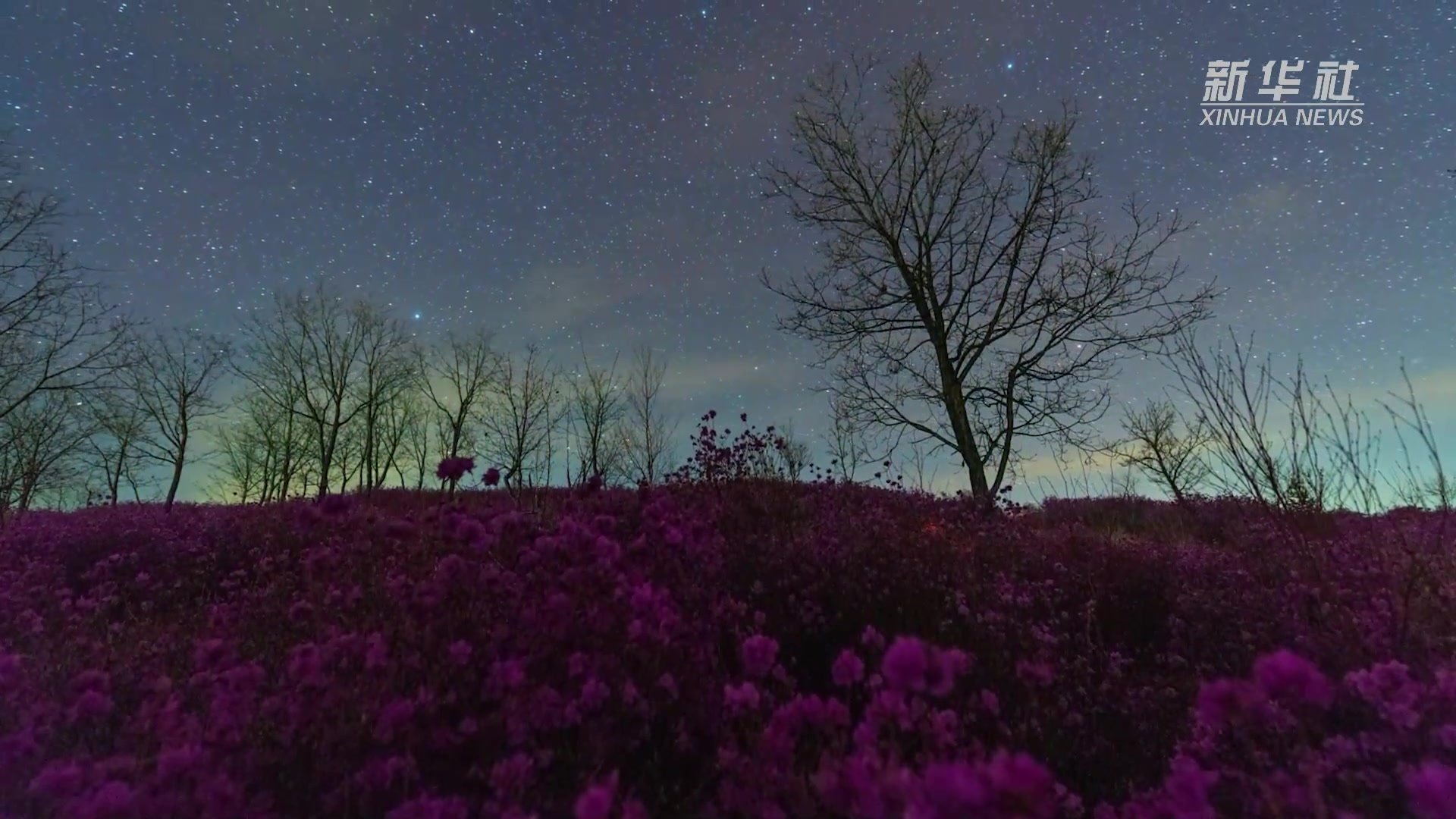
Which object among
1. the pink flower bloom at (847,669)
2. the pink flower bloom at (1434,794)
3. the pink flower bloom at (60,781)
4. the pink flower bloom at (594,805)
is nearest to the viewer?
the pink flower bloom at (594,805)

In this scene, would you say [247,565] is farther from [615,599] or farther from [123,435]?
[123,435]

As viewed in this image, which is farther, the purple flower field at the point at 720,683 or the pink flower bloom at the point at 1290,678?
the purple flower field at the point at 720,683

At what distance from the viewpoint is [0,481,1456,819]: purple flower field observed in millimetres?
1952

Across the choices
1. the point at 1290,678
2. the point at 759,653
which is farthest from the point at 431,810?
the point at 1290,678

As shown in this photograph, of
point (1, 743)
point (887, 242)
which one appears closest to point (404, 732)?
point (1, 743)

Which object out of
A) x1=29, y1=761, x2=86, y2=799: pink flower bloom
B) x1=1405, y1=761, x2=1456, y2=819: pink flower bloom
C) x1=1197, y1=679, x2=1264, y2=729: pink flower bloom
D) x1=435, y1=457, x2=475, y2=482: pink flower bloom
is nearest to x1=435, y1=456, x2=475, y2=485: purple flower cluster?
x1=435, y1=457, x2=475, y2=482: pink flower bloom

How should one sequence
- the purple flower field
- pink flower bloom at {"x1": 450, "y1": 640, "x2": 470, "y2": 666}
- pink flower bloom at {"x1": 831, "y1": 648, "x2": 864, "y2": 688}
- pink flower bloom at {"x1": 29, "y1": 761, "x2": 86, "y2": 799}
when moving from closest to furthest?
1. pink flower bloom at {"x1": 29, "y1": 761, "x2": 86, "y2": 799}
2. the purple flower field
3. pink flower bloom at {"x1": 831, "y1": 648, "x2": 864, "y2": 688}
4. pink flower bloom at {"x1": 450, "y1": 640, "x2": 470, "y2": 666}

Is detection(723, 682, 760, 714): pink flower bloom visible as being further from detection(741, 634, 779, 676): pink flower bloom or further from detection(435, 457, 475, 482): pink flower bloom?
detection(435, 457, 475, 482): pink flower bloom

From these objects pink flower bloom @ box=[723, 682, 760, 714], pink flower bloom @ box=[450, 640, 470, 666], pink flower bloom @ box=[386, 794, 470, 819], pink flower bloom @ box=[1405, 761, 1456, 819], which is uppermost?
pink flower bloom @ box=[1405, 761, 1456, 819]

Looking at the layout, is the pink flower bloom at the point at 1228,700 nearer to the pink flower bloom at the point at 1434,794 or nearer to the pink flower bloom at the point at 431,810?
the pink flower bloom at the point at 1434,794

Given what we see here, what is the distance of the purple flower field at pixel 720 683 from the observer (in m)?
1.95

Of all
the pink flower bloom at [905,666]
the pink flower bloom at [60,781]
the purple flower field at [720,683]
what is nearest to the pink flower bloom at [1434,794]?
the purple flower field at [720,683]

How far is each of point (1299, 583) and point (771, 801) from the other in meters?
5.02

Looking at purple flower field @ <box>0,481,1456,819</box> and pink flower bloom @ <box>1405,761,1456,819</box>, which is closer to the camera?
pink flower bloom @ <box>1405,761,1456,819</box>
